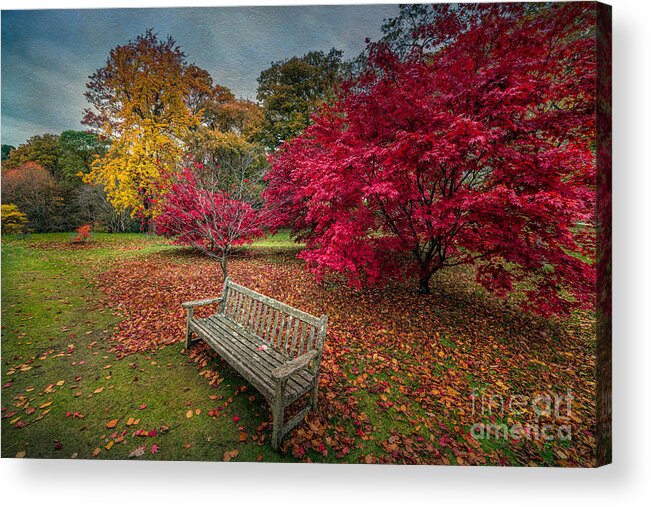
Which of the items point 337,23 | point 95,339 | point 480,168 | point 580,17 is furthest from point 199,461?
point 580,17

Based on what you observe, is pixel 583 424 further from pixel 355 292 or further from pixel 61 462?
pixel 61 462

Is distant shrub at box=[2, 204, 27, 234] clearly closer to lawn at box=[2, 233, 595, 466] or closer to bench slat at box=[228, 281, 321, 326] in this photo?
lawn at box=[2, 233, 595, 466]

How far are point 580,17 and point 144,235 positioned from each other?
288 inches

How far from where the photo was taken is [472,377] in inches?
93.4

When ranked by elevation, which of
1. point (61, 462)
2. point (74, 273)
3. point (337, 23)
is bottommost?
point (61, 462)

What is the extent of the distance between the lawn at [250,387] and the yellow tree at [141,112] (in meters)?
1.04

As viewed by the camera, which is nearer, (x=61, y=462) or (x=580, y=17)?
(x=61, y=462)

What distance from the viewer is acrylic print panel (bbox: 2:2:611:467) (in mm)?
1938

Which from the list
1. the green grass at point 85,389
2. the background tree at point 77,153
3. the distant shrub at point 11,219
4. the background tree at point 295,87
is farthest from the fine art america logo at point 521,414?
the background tree at point 77,153

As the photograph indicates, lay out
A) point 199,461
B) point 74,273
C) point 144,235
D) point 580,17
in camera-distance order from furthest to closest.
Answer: point 144,235, point 74,273, point 580,17, point 199,461

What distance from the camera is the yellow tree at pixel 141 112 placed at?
2.71 m

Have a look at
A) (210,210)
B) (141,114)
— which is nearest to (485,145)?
(210,210)

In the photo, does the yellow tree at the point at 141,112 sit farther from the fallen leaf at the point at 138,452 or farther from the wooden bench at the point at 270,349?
the fallen leaf at the point at 138,452

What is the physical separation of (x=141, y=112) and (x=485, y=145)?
4.65 metres
